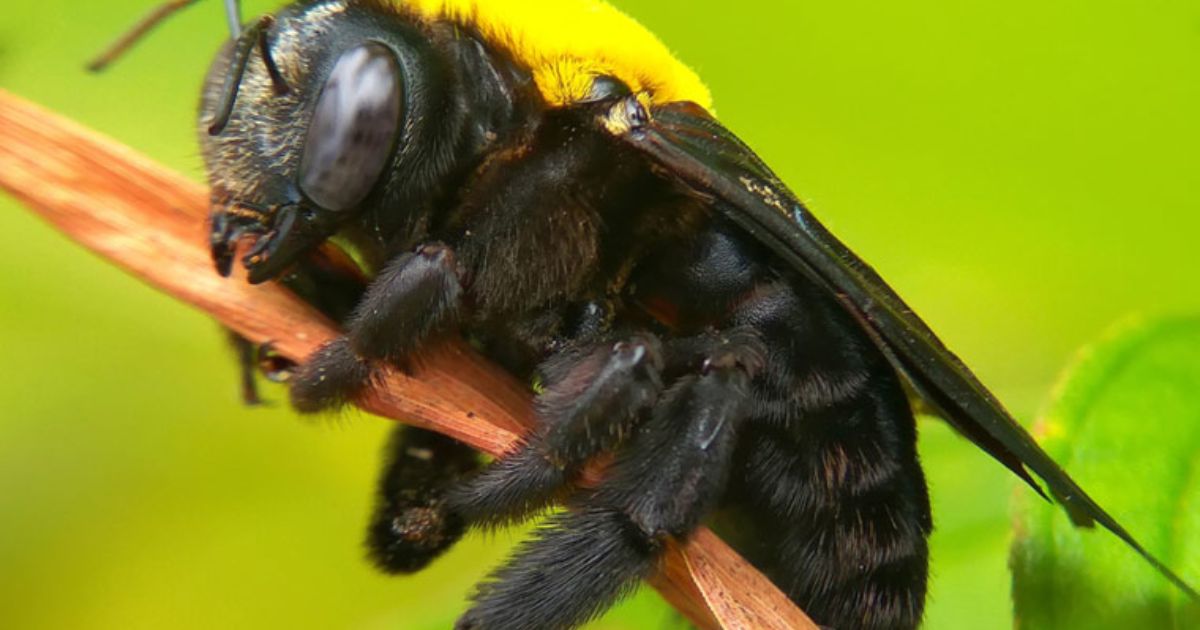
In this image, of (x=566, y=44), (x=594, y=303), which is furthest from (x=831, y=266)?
(x=566, y=44)

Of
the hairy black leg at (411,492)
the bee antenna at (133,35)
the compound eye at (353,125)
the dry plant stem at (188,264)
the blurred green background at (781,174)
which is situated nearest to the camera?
the compound eye at (353,125)

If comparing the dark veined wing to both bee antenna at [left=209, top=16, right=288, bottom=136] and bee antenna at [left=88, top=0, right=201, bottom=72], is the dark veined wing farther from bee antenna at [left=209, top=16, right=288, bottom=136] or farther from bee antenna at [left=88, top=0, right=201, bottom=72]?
bee antenna at [left=88, top=0, right=201, bottom=72]

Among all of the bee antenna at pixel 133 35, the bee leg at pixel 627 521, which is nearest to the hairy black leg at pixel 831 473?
the bee leg at pixel 627 521

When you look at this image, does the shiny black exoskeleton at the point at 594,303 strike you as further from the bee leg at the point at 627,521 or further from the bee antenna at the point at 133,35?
the bee antenna at the point at 133,35

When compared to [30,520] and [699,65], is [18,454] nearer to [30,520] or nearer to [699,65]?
[30,520]

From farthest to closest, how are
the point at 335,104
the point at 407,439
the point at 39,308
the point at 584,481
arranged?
the point at 39,308 → the point at 407,439 → the point at 584,481 → the point at 335,104

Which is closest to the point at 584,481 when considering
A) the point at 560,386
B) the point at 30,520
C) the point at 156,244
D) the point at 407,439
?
the point at 560,386

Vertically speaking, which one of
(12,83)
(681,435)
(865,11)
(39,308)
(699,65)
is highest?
(865,11)

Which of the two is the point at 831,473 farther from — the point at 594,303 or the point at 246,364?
the point at 246,364
